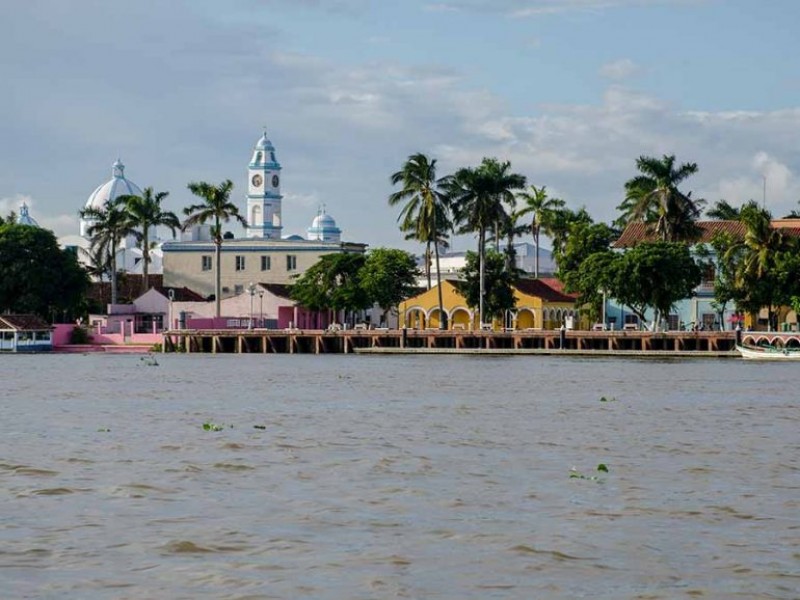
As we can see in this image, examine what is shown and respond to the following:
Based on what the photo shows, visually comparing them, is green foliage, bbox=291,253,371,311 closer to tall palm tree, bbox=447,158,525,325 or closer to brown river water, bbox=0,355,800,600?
tall palm tree, bbox=447,158,525,325

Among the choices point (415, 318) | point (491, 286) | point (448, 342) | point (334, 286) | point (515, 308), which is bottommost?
point (448, 342)

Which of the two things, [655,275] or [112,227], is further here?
[112,227]

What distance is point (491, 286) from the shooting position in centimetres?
11281

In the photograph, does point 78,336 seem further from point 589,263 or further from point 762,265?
point 762,265

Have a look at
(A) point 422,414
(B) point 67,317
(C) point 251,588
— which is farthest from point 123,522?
→ (B) point 67,317

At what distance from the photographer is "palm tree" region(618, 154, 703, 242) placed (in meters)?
105

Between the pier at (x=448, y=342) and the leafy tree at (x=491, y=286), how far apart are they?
7.28 m

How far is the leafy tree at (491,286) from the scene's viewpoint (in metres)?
112

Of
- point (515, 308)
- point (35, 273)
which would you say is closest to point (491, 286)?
point (515, 308)

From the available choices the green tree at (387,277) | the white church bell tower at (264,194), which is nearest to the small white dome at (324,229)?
the white church bell tower at (264,194)

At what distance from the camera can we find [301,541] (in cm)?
1936

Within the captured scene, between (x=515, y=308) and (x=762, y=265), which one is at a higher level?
(x=762, y=265)

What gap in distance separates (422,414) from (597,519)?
2028cm

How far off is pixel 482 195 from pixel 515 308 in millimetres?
9424
